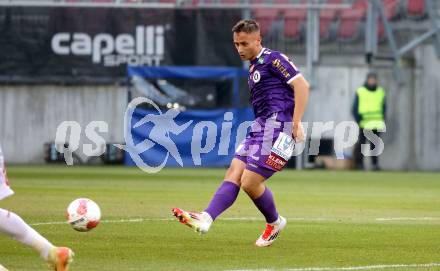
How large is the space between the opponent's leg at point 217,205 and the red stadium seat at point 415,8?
19.9 metres

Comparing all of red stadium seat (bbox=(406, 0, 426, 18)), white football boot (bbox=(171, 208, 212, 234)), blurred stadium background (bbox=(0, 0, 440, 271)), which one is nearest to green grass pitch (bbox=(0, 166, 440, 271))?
white football boot (bbox=(171, 208, 212, 234))

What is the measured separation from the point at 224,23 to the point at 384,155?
5234 millimetres

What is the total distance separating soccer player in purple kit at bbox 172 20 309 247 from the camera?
10.6 meters

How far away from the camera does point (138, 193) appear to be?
18062 millimetres

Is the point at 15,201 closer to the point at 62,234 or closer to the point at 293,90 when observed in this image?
the point at 62,234

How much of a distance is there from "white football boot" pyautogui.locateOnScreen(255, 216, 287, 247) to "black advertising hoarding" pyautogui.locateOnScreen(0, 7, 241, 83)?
57.3ft

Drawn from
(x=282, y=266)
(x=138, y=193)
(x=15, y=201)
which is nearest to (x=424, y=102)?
(x=138, y=193)

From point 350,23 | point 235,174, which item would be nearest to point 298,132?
point 235,174

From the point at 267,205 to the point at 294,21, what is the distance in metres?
18.5

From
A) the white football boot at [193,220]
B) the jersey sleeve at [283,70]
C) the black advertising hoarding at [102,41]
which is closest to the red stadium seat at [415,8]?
the black advertising hoarding at [102,41]

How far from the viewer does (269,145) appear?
10.7 metres

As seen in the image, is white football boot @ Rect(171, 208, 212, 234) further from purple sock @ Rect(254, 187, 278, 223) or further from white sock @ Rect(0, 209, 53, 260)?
white sock @ Rect(0, 209, 53, 260)

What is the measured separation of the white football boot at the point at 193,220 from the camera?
986 centimetres

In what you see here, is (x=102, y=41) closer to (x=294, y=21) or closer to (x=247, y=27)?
(x=294, y=21)
